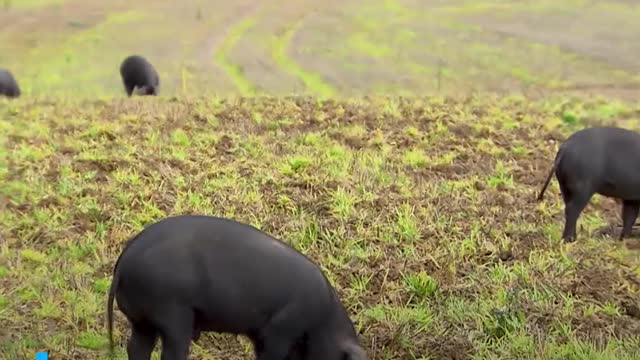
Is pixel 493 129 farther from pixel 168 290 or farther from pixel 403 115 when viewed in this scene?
pixel 168 290

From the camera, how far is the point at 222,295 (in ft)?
15.4

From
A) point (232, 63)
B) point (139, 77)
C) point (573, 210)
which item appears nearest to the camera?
point (573, 210)

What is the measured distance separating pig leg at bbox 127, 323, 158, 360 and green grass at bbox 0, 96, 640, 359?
2.93 ft

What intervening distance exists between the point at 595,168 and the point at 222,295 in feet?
16.4

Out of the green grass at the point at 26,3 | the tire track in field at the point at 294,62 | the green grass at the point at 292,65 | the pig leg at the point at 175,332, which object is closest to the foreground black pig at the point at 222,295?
the pig leg at the point at 175,332

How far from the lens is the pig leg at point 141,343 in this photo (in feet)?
16.0

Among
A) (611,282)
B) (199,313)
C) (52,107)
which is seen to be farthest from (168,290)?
(52,107)

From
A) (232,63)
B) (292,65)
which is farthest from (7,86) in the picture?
(292,65)

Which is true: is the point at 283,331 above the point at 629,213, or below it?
above

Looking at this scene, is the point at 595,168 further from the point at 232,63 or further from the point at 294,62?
the point at 232,63

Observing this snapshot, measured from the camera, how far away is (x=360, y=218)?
27.5 feet

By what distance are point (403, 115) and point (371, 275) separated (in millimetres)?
7244

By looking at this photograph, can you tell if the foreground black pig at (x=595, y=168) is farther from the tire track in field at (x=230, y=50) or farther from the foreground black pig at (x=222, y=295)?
the tire track in field at (x=230, y=50)

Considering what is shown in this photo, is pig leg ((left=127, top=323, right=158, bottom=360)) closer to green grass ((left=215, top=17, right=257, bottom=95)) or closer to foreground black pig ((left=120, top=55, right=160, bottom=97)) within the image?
green grass ((left=215, top=17, right=257, bottom=95))
